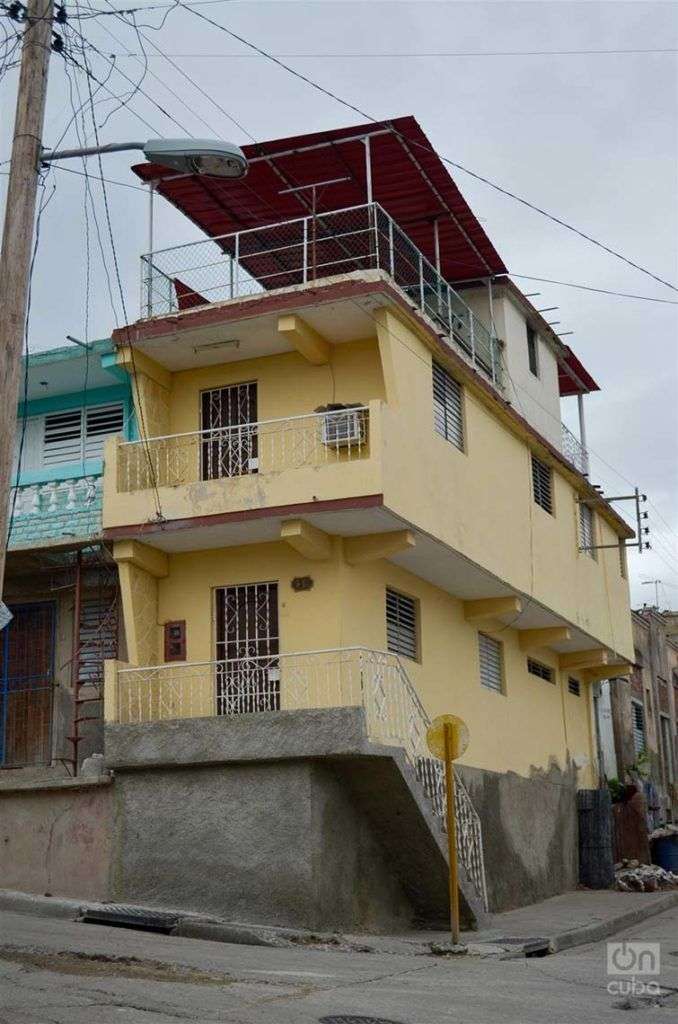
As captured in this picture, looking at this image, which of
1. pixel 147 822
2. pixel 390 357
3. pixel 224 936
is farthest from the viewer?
pixel 390 357

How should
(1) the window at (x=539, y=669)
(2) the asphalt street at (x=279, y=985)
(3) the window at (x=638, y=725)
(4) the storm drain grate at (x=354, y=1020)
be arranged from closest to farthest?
1. (4) the storm drain grate at (x=354, y=1020)
2. (2) the asphalt street at (x=279, y=985)
3. (1) the window at (x=539, y=669)
4. (3) the window at (x=638, y=725)

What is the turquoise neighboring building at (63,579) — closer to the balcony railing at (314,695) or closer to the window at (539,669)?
the balcony railing at (314,695)

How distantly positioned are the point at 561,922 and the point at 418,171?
10.3 m

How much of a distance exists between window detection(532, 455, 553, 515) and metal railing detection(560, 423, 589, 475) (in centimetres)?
182

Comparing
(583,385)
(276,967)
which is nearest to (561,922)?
(276,967)

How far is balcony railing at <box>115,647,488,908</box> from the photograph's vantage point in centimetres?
1520

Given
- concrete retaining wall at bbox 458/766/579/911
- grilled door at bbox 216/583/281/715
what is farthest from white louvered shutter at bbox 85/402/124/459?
concrete retaining wall at bbox 458/766/579/911

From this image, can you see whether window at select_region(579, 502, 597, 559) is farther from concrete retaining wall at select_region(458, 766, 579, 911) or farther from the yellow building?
concrete retaining wall at select_region(458, 766, 579, 911)

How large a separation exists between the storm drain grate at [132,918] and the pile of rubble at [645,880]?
37.3ft

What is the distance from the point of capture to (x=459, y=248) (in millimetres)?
20312

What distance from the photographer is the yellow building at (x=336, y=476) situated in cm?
1603

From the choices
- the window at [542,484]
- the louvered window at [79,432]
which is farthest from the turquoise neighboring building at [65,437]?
the window at [542,484]

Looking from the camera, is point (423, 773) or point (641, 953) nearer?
point (641, 953)

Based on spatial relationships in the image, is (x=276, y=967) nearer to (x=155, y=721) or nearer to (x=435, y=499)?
(x=155, y=721)
